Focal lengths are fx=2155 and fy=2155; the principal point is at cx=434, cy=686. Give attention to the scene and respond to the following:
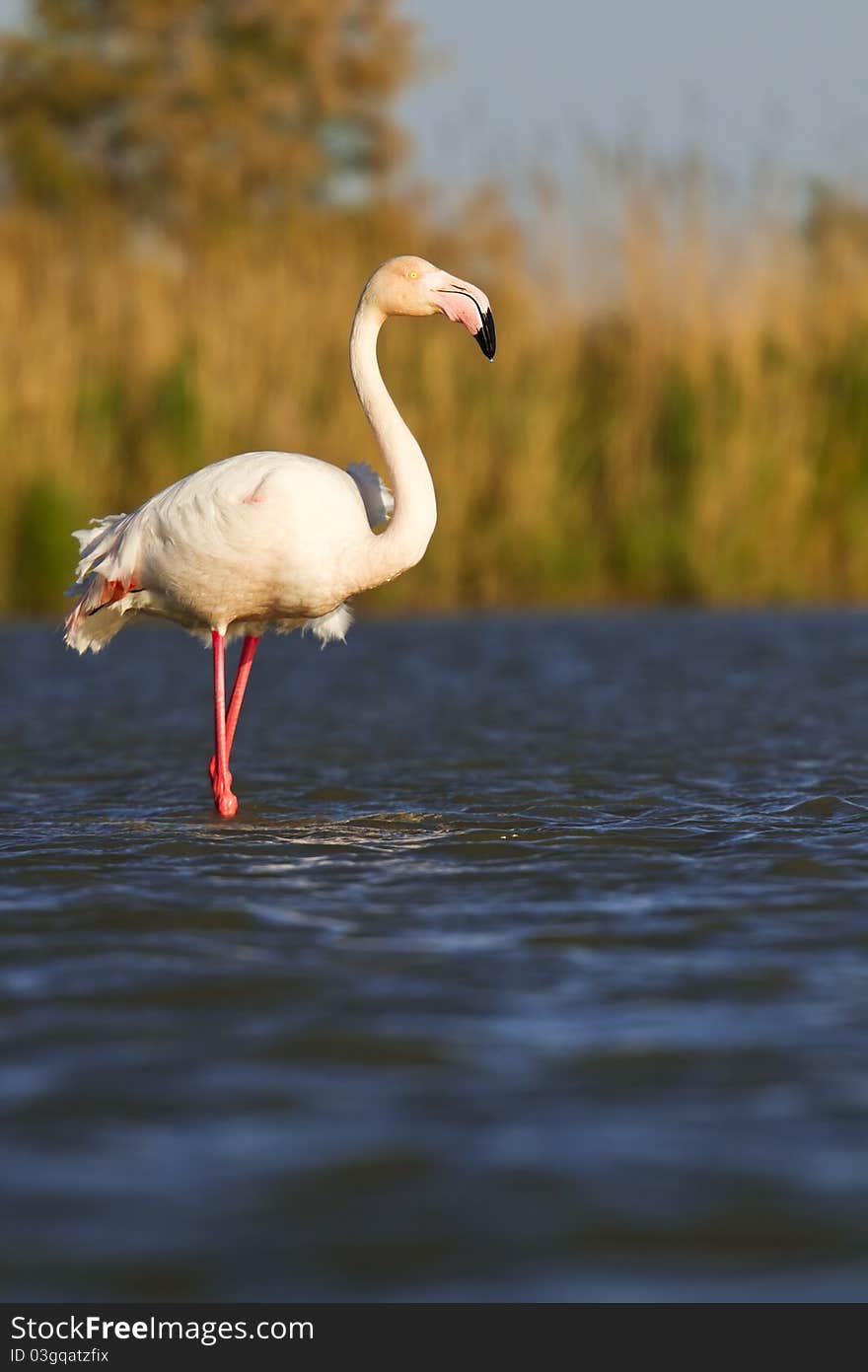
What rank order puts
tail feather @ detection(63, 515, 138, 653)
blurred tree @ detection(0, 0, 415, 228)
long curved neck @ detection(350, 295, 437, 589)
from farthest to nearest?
blurred tree @ detection(0, 0, 415, 228) → tail feather @ detection(63, 515, 138, 653) → long curved neck @ detection(350, 295, 437, 589)

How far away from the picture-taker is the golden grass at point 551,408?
522 inches

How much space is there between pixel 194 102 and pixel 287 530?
2595cm

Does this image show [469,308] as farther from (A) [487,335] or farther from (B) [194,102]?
(B) [194,102]

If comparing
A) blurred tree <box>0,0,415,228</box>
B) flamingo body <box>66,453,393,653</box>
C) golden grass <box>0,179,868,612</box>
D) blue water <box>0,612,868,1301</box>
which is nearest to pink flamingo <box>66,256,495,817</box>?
flamingo body <box>66,453,393,653</box>

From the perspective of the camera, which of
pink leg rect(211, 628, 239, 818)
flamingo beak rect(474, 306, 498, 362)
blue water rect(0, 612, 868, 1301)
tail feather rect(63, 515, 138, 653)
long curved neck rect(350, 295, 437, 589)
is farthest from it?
tail feather rect(63, 515, 138, 653)

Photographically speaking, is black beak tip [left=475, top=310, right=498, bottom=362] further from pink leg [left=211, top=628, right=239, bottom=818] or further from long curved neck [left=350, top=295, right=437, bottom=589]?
pink leg [left=211, top=628, right=239, bottom=818]

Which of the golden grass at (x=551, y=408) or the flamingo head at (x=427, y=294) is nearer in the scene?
the flamingo head at (x=427, y=294)

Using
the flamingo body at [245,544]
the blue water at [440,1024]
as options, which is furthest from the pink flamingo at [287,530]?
the blue water at [440,1024]

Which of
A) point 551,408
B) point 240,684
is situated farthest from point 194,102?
point 240,684

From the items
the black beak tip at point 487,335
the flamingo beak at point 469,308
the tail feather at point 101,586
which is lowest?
the tail feather at point 101,586

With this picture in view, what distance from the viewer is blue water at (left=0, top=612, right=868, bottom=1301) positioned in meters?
2.77

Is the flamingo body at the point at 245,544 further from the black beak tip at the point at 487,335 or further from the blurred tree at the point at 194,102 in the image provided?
the blurred tree at the point at 194,102

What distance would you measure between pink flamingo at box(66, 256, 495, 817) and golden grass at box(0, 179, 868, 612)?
6.15 metres

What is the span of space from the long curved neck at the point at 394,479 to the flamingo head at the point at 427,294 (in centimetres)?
10
